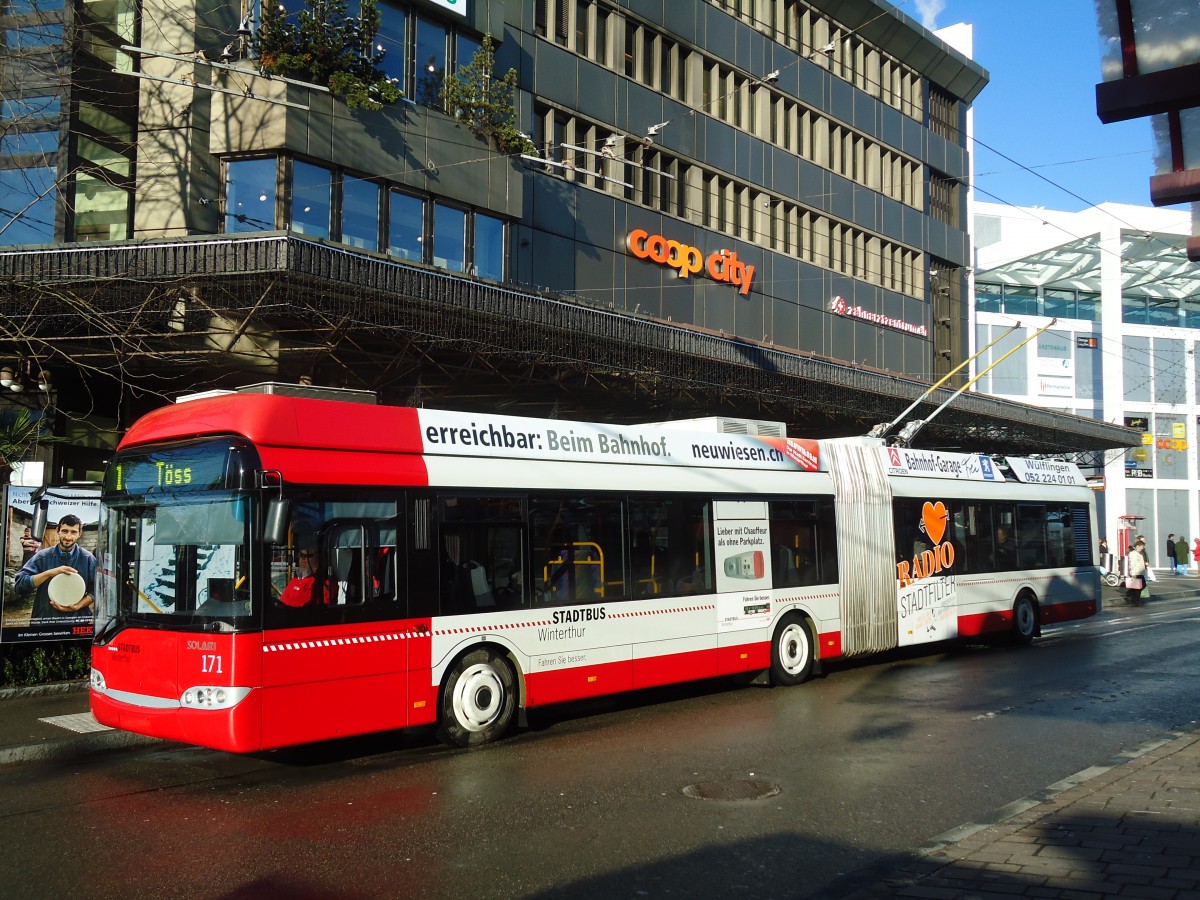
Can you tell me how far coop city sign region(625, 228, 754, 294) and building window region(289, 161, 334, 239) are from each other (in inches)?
379

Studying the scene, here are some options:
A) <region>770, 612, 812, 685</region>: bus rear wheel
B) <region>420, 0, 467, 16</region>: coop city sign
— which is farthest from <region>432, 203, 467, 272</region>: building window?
<region>770, 612, 812, 685</region>: bus rear wheel

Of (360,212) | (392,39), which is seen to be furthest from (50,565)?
(392,39)

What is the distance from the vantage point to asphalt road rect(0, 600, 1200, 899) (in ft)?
20.4

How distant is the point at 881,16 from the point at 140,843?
37981mm

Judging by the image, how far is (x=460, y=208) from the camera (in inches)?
906

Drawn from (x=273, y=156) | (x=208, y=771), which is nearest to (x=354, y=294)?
(x=273, y=156)

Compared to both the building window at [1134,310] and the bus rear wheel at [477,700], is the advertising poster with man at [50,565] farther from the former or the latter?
the building window at [1134,310]

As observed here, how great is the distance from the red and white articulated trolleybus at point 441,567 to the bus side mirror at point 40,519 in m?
4.05

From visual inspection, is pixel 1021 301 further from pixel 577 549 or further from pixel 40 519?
pixel 40 519

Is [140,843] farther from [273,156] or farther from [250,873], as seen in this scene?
[273,156]

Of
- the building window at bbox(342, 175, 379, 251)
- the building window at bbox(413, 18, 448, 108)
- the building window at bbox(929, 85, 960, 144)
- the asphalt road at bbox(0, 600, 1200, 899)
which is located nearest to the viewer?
the asphalt road at bbox(0, 600, 1200, 899)

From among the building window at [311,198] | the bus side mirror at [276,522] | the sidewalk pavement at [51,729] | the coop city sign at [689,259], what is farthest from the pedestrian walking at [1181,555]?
the bus side mirror at [276,522]

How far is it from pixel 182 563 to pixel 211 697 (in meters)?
1.16

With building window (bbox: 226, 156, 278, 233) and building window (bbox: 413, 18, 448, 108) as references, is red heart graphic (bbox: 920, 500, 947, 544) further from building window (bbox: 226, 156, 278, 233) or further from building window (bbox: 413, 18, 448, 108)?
building window (bbox: 413, 18, 448, 108)
